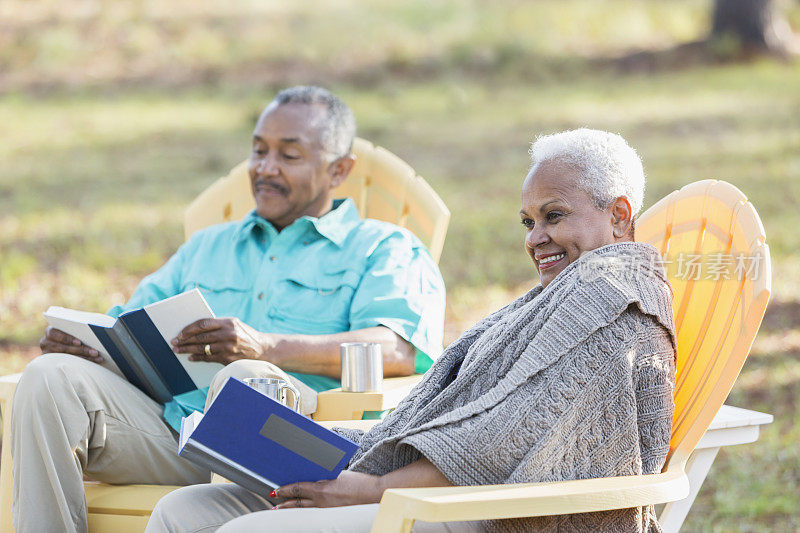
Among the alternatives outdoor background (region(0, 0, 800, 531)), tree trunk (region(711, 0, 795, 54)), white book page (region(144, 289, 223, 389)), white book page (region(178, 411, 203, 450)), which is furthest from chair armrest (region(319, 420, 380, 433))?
tree trunk (region(711, 0, 795, 54))

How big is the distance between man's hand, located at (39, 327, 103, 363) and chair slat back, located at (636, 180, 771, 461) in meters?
1.67

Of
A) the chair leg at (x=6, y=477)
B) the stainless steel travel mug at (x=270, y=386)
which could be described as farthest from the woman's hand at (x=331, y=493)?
the chair leg at (x=6, y=477)

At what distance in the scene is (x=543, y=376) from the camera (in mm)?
1996

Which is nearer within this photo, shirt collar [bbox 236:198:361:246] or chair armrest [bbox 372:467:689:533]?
chair armrest [bbox 372:467:689:533]

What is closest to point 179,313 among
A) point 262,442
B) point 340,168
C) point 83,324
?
point 83,324

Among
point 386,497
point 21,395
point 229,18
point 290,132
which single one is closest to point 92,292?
point 290,132

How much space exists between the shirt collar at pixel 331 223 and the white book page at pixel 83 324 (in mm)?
716

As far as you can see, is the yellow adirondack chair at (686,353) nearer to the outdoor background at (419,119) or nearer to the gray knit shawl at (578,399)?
the gray knit shawl at (578,399)

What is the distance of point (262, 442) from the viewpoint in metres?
1.98

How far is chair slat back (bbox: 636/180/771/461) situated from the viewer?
2.18 metres

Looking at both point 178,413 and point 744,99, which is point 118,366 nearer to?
point 178,413

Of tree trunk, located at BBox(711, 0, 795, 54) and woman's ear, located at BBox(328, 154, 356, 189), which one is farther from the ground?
tree trunk, located at BBox(711, 0, 795, 54)

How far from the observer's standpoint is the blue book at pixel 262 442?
75.7 inches

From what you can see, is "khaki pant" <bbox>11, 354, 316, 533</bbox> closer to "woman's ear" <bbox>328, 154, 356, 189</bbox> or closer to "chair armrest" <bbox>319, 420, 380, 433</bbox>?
"chair armrest" <bbox>319, 420, 380, 433</bbox>
